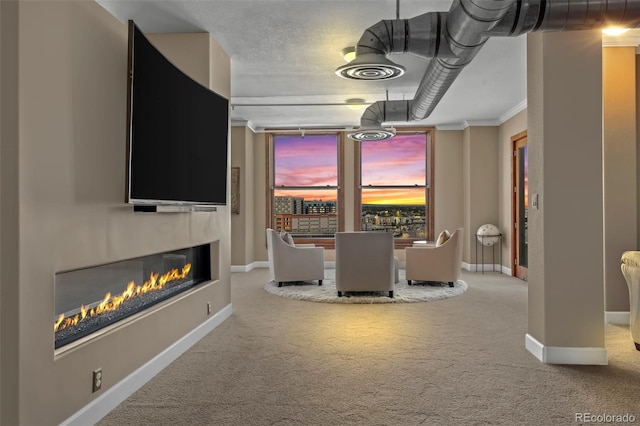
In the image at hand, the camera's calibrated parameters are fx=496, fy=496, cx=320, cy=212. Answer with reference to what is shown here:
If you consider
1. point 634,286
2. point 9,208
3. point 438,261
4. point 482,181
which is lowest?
point 438,261

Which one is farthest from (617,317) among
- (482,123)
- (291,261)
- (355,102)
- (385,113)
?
(482,123)

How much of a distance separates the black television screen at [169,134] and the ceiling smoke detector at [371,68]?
48.3 inches

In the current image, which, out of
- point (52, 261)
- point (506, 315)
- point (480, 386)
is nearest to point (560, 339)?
point (480, 386)

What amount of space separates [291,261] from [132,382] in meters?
4.20

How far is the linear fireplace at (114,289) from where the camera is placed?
258 centimetres

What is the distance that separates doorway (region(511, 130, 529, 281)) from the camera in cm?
820

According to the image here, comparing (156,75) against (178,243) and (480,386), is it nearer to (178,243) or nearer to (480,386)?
(178,243)

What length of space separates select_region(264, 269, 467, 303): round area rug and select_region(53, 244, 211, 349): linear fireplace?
216 cm

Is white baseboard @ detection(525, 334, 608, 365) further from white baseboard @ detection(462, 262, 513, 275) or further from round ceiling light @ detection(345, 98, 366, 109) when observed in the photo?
white baseboard @ detection(462, 262, 513, 275)

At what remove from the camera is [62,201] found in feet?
7.93

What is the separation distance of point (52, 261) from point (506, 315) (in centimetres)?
447

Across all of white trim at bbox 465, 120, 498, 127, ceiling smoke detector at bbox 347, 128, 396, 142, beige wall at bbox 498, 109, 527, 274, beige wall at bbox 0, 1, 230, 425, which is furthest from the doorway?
beige wall at bbox 0, 1, 230, 425

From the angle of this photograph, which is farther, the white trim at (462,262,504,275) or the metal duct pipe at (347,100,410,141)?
the white trim at (462,262,504,275)
